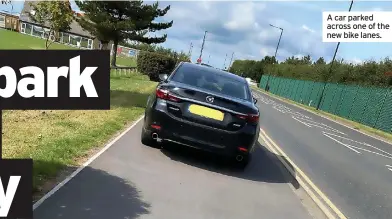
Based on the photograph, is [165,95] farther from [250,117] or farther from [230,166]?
[230,166]

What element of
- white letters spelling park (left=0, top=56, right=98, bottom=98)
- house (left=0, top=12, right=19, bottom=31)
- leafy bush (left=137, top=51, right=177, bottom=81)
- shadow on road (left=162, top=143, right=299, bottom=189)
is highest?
white letters spelling park (left=0, top=56, right=98, bottom=98)

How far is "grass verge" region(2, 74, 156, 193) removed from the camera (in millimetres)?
6032

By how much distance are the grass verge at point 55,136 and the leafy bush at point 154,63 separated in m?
28.0

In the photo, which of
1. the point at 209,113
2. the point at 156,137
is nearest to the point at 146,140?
the point at 156,137

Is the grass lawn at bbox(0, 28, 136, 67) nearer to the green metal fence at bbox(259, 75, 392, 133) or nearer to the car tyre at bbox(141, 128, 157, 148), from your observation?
the green metal fence at bbox(259, 75, 392, 133)

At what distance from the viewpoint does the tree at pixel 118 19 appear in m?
34.5

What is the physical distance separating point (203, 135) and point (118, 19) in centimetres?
3061

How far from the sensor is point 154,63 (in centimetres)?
4038

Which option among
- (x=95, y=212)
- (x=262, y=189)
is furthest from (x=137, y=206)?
(x=262, y=189)

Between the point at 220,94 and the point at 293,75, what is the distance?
202ft

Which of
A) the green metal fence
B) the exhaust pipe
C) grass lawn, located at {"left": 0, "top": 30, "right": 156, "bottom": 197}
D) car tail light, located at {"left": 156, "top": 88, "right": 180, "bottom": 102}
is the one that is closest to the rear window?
car tail light, located at {"left": 156, "top": 88, "right": 180, "bottom": 102}

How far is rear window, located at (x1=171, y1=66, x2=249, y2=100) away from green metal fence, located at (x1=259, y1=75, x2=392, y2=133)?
72.5ft

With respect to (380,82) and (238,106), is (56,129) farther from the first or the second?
(380,82)

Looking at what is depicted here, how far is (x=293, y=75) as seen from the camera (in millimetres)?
67250
